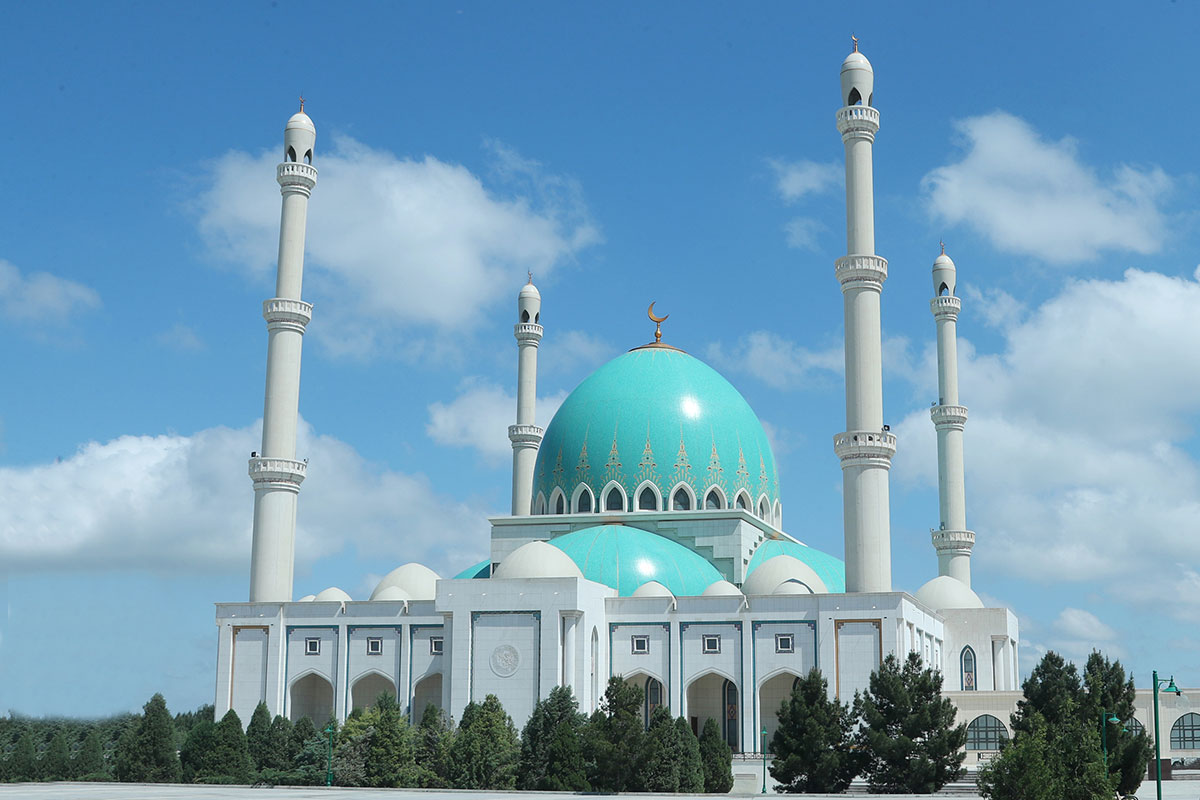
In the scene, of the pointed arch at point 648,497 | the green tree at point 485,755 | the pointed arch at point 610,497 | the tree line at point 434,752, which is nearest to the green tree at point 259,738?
the tree line at point 434,752

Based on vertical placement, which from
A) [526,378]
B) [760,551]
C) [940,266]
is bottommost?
[760,551]

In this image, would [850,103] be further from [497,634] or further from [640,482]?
[497,634]

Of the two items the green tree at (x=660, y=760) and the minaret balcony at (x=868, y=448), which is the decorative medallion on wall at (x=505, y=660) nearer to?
the green tree at (x=660, y=760)

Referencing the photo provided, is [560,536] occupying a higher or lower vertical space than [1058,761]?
higher

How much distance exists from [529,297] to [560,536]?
1063 cm

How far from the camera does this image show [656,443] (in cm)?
4394

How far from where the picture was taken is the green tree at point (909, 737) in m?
28.3

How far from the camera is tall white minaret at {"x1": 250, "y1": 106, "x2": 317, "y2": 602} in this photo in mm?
40281

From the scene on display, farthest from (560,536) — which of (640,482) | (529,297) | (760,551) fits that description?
(529,297)

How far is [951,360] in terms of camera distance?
48875mm

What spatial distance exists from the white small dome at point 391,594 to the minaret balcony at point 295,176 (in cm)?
1223

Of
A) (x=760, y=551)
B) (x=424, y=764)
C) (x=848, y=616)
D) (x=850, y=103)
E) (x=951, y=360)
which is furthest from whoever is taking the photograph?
(x=951, y=360)

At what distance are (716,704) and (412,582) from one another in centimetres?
1010

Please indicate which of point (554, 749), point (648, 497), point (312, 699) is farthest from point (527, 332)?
point (554, 749)
